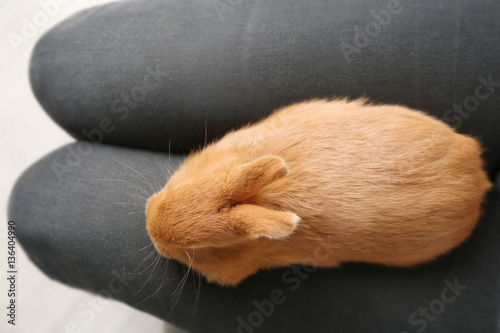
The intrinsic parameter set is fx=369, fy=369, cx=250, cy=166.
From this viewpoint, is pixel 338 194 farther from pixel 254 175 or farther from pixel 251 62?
pixel 251 62

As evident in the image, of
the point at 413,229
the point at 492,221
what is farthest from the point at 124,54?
the point at 492,221

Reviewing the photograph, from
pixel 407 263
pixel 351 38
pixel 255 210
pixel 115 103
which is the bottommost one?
pixel 407 263

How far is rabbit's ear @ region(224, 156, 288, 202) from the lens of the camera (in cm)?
107

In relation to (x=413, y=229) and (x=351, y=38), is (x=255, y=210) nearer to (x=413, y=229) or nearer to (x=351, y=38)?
(x=413, y=229)

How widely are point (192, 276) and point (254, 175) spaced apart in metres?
0.68

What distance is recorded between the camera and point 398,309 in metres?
1.47

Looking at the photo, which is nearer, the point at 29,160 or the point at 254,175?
the point at 254,175

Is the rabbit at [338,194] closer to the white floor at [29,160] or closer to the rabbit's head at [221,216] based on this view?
the rabbit's head at [221,216]

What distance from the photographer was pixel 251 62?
1.57 m

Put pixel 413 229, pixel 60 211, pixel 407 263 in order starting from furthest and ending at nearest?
pixel 60 211
pixel 407 263
pixel 413 229

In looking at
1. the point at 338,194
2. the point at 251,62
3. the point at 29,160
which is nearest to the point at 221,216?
the point at 338,194

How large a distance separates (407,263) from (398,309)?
0.69 ft

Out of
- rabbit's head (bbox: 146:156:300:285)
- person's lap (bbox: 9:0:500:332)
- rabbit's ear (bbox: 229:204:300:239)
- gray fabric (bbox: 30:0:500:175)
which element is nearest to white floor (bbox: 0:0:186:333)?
person's lap (bbox: 9:0:500:332)

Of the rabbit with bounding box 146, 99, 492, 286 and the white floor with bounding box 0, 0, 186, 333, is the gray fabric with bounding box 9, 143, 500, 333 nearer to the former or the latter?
the rabbit with bounding box 146, 99, 492, 286
